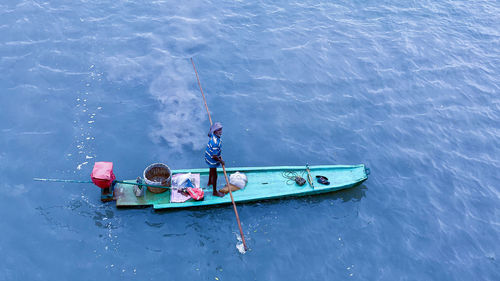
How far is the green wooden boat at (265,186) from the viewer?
37.2ft

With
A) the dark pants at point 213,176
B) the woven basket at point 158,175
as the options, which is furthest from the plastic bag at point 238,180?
the woven basket at point 158,175

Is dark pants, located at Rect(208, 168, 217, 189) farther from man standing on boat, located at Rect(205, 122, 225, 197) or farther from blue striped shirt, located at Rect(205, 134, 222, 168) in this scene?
blue striped shirt, located at Rect(205, 134, 222, 168)

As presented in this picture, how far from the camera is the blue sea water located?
35.5 feet

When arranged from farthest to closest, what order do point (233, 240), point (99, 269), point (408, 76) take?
point (408, 76)
point (233, 240)
point (99, 269)

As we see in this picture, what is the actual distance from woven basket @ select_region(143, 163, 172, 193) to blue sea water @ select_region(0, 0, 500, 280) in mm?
870

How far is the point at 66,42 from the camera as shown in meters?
16.8

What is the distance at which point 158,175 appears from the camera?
1193 centimetres

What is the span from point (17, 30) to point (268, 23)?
1160 cm

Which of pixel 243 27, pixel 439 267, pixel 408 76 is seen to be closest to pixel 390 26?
pixel 408 76

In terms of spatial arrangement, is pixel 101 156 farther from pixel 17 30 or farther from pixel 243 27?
pixel 243 27

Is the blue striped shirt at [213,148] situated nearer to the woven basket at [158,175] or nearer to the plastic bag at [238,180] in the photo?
the plastic bag at [238,180]

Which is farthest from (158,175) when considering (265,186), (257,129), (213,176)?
(257,129)

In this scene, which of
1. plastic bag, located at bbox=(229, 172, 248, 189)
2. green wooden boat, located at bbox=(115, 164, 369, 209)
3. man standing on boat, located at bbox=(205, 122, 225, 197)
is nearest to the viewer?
man standing on boat, located at bbox=(205, 122, 225, 197)

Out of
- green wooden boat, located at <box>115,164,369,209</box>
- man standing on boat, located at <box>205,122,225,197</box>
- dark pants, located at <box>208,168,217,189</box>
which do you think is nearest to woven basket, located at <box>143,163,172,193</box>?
green wooden boat, located at <box>115,164,369,209</box>
